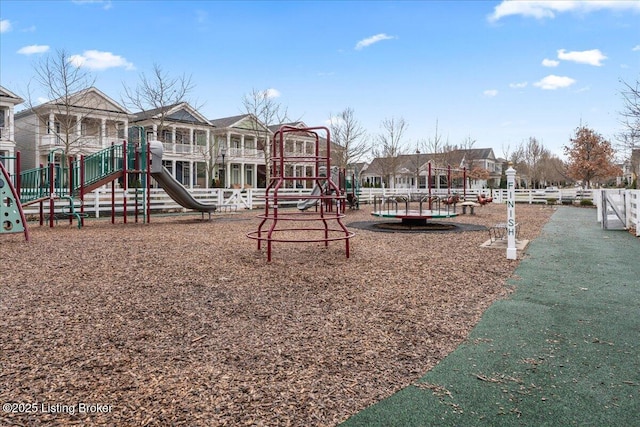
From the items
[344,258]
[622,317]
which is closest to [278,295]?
Result: [344,258]

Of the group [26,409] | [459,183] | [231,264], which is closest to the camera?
[26,409]

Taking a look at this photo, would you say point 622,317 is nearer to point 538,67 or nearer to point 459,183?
point 538,67

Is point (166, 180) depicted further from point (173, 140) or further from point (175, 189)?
point (173, 140)

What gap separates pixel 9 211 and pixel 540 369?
395 inches

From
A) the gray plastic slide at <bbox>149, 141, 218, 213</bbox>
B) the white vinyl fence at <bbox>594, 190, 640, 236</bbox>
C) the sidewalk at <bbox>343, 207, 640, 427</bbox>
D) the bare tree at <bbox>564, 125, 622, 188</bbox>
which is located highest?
the bare tree at <bbox>564, 125, 622, 188</bbox>

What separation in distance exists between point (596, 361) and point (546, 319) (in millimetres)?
1010

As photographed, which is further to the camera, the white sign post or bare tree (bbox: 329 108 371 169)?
bare tree (bbox: 329 108 371 169)

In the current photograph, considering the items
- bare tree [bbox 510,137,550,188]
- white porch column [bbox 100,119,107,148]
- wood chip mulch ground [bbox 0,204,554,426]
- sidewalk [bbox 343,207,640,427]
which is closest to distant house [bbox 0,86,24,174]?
white porch column [bbox 100,119,107,148]

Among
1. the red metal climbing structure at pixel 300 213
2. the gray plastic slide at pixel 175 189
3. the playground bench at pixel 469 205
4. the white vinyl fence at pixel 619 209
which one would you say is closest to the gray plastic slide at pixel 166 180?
the gray plastic slide at pixel 175 189

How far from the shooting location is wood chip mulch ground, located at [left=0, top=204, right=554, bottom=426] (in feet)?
8.34

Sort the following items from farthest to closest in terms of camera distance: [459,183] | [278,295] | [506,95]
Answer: [459,183], [506,95], [278,295]

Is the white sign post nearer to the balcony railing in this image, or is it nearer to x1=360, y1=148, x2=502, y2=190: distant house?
the balcony railing

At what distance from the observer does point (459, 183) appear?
67.7 metres

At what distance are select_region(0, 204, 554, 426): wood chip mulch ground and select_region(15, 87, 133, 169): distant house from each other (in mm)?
26795
